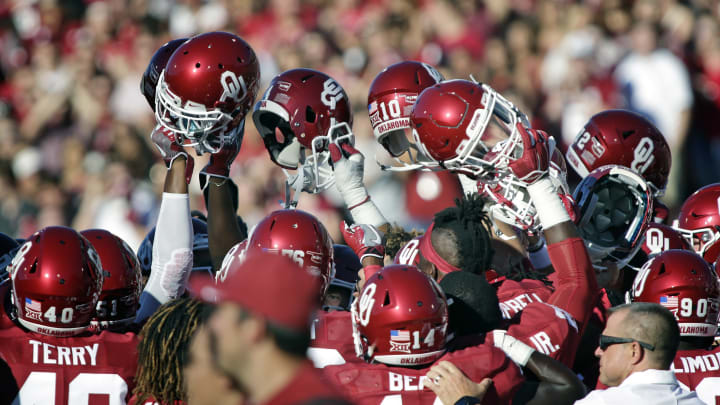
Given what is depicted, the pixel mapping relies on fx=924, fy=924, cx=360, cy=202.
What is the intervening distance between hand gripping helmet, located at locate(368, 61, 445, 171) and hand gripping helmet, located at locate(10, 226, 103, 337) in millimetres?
1937

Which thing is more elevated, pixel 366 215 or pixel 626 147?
pixel 626 147

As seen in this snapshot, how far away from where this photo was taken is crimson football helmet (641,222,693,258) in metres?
5.54

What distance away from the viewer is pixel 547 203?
4.19m

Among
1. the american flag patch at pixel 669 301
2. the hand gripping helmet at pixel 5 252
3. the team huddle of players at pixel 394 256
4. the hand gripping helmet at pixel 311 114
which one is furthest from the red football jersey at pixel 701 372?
the hand gripping helmet at pixel 5 252

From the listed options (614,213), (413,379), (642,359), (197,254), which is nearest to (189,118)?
(197,254)

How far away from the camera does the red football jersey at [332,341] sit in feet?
13.9

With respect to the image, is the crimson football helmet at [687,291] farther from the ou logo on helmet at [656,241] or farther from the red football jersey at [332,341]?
the red football jersey at [332,341]

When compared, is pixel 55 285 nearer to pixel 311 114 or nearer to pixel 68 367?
pixel 68 367

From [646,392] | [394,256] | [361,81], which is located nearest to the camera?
[646,392]

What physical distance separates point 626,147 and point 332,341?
8.02ft

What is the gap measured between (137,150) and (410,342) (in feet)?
24.5

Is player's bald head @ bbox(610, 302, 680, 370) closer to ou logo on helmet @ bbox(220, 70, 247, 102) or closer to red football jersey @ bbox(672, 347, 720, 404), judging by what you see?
red football jersey @ bbox(672, 347, 720, 404)

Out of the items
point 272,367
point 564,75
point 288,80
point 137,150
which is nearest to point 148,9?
point 137,150

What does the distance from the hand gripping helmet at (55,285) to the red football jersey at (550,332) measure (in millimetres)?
1899
